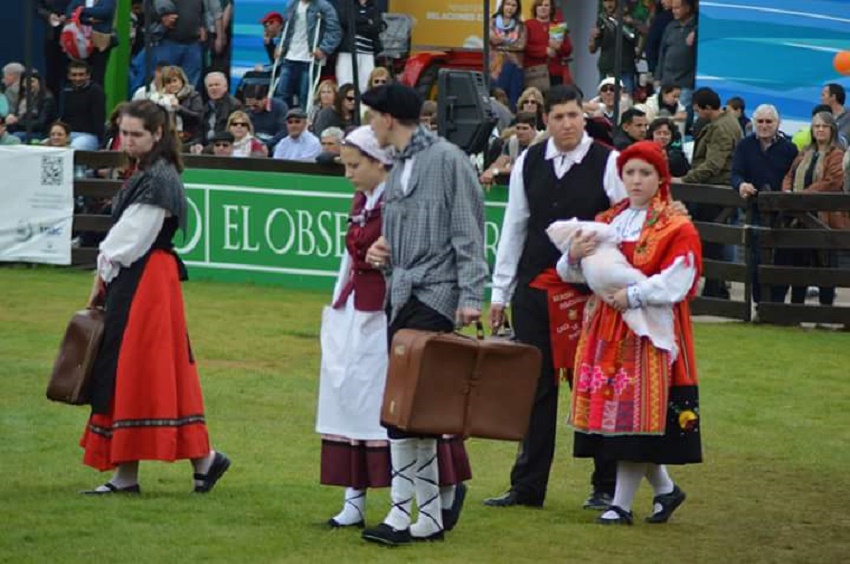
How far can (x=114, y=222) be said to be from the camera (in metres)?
9.42

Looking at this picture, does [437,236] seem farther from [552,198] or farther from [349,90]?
[349,90]

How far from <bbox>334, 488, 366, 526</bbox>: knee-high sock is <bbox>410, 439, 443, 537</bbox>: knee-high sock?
31 cm

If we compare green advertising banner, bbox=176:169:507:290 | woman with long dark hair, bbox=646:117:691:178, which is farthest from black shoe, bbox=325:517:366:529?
green advertising banner, bbox=176:169:507:290

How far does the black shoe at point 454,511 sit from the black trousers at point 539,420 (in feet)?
2.37

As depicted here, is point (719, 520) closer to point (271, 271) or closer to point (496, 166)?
→ point (496, 166)

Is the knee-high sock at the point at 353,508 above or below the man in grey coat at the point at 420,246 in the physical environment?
below

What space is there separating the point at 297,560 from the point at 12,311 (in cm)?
963

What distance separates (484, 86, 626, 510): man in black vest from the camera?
9383 mm

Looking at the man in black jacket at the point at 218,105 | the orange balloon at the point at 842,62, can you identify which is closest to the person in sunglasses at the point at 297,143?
→ the man in black jacket at the point at 218,105

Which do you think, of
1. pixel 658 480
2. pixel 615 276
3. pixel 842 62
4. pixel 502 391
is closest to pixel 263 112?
pixel 842 62

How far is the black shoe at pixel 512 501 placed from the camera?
962cm

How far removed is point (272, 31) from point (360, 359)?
1525cm

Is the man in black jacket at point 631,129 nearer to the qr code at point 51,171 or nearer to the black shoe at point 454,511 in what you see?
the qr code at point 51,171

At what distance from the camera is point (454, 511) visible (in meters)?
8.84
